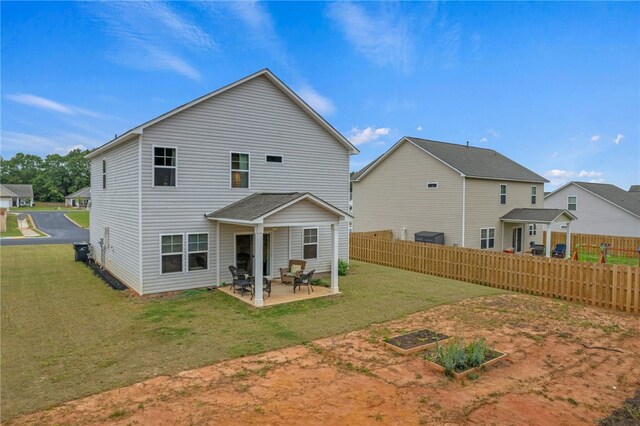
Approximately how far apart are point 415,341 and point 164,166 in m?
9.77

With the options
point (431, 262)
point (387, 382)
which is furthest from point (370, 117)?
point (387, 382)

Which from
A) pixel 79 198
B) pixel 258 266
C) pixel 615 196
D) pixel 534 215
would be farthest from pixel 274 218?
pixel 79 198

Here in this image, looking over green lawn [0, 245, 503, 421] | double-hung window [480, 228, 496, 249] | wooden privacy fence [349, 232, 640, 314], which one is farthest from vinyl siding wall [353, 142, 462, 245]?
green lawn [0, 245, 503, 421]

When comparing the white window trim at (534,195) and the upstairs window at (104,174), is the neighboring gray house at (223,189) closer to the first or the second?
the upstairs window at (104,174)

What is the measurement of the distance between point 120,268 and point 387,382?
1252cm

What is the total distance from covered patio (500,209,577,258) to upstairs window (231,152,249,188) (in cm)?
1850

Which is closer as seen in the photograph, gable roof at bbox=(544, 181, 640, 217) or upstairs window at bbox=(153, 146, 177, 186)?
upstairs window at bbox=(153, 146, 177, 186)

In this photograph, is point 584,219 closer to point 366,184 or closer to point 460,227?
point 460,227

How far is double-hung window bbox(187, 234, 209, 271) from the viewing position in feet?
44.4

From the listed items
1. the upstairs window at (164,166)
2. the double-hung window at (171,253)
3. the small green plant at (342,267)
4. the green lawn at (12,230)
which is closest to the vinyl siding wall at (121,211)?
the upstairs window at (164,166)

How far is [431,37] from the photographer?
21.4 meters

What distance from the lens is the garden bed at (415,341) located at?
8.05m

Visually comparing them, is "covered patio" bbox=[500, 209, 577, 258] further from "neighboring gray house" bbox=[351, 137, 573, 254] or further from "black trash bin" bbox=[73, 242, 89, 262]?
"black trash bin" bbox=[73, 242, 89, 262]

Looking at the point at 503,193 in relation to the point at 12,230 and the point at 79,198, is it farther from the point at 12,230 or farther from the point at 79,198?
the point at 79,198
